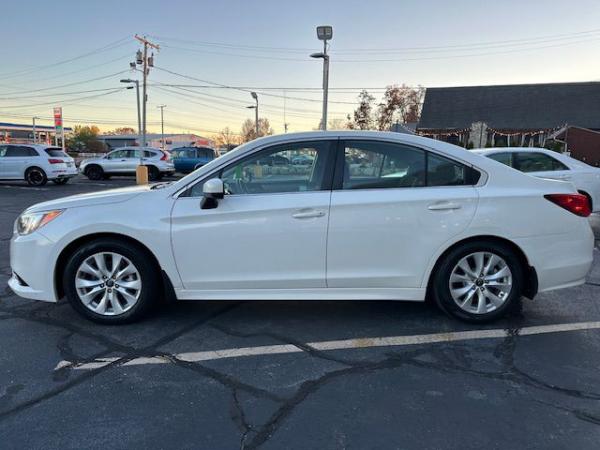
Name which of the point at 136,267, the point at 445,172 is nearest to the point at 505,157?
the point at 445,172

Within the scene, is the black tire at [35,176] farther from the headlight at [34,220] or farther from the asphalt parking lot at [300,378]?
A: the headlight at [34,220]

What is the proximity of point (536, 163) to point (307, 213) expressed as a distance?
6.79 metres

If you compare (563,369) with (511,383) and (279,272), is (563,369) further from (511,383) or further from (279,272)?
(279,272)

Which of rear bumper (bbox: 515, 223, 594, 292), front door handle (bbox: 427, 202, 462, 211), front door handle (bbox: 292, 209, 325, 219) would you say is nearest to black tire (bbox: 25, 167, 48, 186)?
front door handle (bbox: 292, 209, 325, 219)

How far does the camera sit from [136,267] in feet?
12.2

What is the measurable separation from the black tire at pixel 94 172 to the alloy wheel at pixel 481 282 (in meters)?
20.6

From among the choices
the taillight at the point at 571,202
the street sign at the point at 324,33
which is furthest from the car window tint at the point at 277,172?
the street sign at the point at 324,33

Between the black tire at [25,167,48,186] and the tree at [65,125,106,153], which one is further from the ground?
the tree at [65,125,106,153]

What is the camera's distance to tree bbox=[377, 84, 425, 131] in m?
60.1

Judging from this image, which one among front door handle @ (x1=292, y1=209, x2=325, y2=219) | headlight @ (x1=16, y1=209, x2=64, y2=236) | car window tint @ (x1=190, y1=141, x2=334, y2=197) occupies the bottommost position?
headlight @ (x1=16, y1=209, x2=64, y2=236)

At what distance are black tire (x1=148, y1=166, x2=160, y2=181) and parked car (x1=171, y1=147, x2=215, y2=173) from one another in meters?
3.10

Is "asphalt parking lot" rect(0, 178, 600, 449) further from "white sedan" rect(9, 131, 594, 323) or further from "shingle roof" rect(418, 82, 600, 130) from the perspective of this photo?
"shingle roof" rect(418, 82, 600, 130)

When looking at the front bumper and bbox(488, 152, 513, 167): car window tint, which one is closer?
the front bumper

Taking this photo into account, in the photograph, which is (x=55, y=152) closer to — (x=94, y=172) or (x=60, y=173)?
(x=60, y=173)
